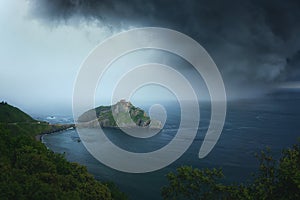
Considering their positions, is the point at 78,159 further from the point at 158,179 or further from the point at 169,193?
the point at 169,193

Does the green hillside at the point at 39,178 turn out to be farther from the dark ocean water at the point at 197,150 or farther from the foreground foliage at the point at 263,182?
the dark ocean water at the point at 197,150

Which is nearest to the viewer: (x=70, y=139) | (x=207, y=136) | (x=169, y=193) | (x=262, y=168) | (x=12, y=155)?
(x=262, y=168)

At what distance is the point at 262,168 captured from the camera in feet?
57.8

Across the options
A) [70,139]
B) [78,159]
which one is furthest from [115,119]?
[78,159]

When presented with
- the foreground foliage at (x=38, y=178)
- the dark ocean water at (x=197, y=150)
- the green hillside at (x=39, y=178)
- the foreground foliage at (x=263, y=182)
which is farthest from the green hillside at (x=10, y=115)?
the foreground foliage at (x=263, y=182)

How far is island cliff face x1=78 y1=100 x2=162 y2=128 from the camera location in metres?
149

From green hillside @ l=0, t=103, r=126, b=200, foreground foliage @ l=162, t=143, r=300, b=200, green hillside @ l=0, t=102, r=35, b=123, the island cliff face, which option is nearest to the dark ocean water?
green hillside @ l=0, t=102, r=35, b=123

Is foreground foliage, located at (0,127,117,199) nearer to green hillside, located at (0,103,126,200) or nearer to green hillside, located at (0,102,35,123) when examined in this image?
green hillside, located at (0,103,126,200)

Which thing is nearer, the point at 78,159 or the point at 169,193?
the point at 169,193

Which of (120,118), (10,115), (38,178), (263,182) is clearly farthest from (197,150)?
(10,115)

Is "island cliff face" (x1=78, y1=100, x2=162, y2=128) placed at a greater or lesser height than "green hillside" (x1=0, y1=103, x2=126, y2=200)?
greater

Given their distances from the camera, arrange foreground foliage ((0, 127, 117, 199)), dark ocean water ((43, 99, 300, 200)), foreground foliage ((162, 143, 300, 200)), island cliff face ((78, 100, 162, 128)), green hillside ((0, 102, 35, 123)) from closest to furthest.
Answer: foreground foliage ((162, 143, 300, 200))
foreground foliage ((0, 127, 117, 199))
dark ocean water ((43, 99, 300, 200))
green hillside ((0, 102, 35, 123))
island cliff face ((78, 100, 162, 128))

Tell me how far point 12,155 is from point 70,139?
86000 mm

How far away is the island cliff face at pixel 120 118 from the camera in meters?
149
